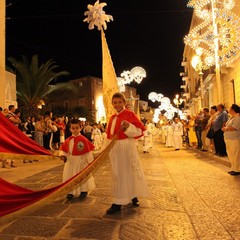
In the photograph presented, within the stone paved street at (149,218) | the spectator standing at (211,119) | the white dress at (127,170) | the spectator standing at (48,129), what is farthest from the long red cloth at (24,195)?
the spectator standing at (48,129)

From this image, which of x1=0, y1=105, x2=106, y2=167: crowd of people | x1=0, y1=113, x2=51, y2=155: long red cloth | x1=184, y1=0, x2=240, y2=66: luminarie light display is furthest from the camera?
x1=184, y1=0, x2=240, y2=66: luminarie light display

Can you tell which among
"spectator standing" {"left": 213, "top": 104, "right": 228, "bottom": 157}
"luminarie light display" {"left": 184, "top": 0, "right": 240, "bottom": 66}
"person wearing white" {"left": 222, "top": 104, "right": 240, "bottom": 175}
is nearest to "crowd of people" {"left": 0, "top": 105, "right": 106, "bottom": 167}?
"spectator standing" {"left": 213, "top": 104, "right": 228, "bottom": 157}

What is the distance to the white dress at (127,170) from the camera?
459 cm

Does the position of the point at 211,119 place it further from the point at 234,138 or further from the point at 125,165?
the point at 125,165

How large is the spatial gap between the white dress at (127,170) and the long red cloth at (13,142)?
107 cm

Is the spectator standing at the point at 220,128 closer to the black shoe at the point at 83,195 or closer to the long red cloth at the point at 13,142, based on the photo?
the black shoe at the point at 83,195

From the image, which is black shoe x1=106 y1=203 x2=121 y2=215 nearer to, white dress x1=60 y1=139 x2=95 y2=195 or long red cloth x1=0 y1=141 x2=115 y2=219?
long red cloth x1=0 y1=141 x2=115 y2=219

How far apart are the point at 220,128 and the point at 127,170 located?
7432 millimetres

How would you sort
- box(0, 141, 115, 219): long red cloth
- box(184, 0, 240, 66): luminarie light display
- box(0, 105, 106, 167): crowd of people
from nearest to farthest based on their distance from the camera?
1. box(0, 141, 115, 219): long red cloth
2. box(0, 105, 106, 167): crowd of people
3. box(184, 0, 240, 66): luminarie light display

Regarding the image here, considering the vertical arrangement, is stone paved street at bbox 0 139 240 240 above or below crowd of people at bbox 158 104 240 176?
below

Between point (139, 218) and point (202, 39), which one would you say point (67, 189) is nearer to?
point (139, 218)

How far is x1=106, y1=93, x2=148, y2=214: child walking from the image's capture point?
4.57 metres

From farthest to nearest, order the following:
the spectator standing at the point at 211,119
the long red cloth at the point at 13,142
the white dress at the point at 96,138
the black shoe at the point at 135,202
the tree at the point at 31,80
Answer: the tree at the point at 31,80 < the white dress at the point at 96,138 < the spectator standing at the point at 211,119 < the black shoe at the point at 135,202 < the long red cloth at the point at 13,142

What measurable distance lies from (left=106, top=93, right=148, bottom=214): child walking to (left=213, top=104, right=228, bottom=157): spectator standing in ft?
22.9
